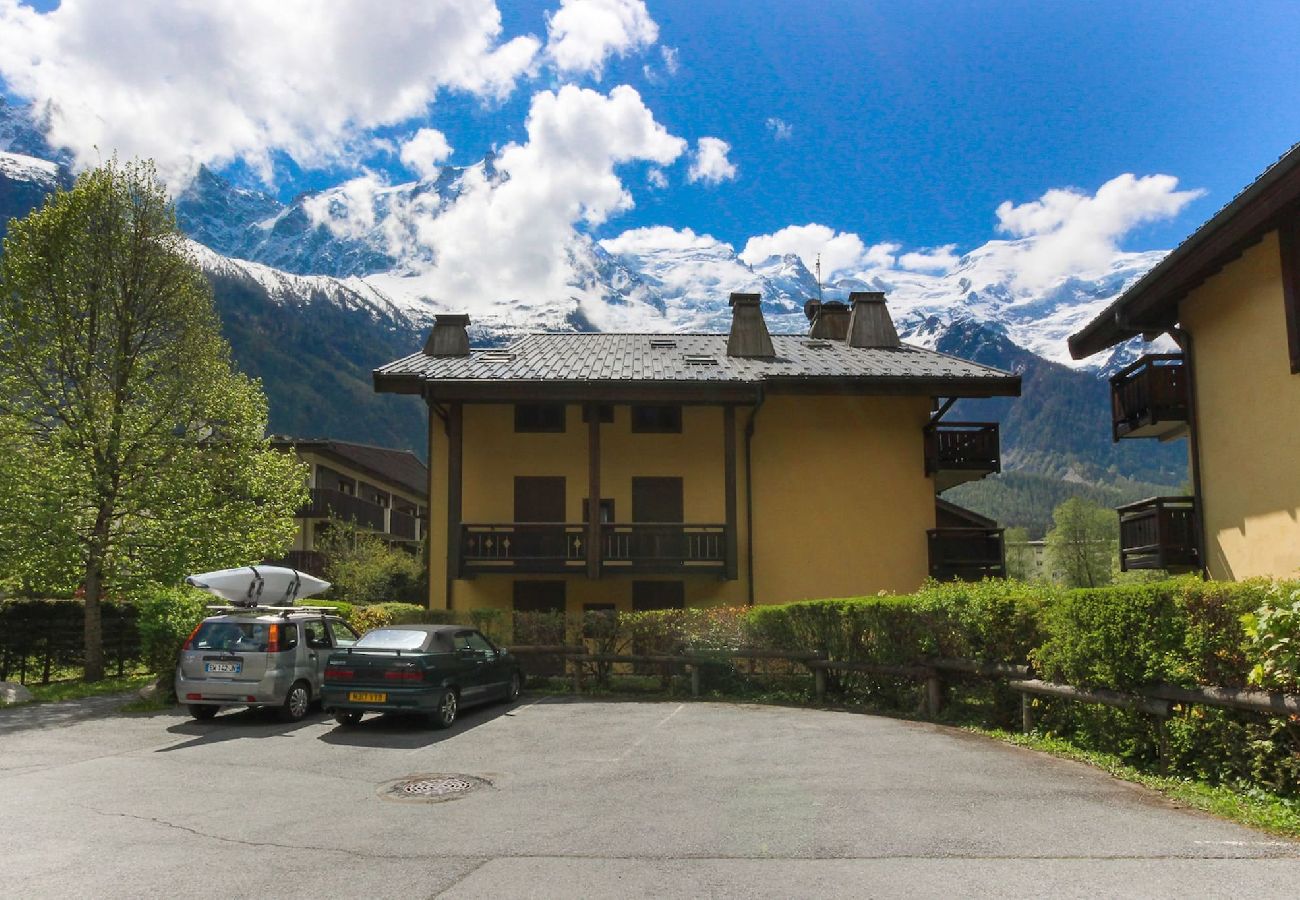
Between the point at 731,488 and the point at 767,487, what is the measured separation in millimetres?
2012

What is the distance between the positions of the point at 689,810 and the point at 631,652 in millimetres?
10604

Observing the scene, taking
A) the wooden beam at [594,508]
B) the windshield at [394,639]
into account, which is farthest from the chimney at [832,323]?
the windshield at [394,639]

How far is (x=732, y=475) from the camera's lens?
24.6 metres

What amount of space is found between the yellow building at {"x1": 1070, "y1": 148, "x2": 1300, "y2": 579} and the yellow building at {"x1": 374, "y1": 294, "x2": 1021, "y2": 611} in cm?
692

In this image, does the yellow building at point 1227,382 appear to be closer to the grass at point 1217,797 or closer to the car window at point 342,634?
the grass at point 1217,797

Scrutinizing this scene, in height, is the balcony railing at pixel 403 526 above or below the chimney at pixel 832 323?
below

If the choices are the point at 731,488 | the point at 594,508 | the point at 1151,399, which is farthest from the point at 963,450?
the point at 594,508

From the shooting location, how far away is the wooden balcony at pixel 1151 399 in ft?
57.7

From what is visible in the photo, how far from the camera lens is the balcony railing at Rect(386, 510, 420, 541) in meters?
53.2

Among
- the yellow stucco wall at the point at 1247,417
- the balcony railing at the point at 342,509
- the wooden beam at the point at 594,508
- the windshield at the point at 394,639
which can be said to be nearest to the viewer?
the windshield at the point at 394,639

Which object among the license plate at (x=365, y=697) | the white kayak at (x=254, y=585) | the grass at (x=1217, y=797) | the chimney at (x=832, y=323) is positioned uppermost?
the chimney at (x=832, y=323)

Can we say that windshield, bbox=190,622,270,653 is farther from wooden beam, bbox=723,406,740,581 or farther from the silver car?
wooden beam, bbox=723,406,740,581

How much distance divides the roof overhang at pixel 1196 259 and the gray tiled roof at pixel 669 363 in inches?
252

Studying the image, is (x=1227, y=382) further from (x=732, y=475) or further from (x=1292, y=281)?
(x=732, y=475)
